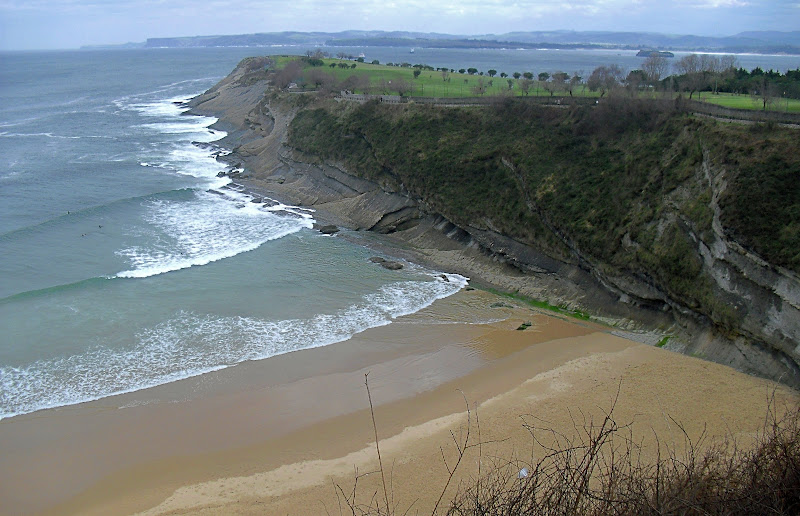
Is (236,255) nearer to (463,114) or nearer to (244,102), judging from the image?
(463,114)

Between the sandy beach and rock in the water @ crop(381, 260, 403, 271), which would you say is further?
rock in the water @ crop(381, 260, 403, 271)

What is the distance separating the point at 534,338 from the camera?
91.0 ft

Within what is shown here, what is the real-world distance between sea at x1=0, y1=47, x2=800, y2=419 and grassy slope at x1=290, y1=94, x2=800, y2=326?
20.5ft

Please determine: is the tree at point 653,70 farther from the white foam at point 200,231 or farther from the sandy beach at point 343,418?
the sandy beach at point 343,418

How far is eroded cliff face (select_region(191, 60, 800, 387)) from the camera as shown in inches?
956

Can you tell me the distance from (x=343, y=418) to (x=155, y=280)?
1621cm

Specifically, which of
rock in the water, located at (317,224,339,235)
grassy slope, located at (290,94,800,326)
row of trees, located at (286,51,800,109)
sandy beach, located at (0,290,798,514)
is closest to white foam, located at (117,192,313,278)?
rock in the water, located at (317,224,339,235)

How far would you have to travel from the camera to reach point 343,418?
71.2ft

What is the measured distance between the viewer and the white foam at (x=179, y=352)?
910 inches

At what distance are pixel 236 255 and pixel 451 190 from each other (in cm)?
1394

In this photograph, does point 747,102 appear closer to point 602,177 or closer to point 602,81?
point 602,81

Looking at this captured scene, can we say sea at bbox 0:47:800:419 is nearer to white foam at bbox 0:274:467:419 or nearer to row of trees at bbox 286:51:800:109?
white foam at bbox 0:274:467:419

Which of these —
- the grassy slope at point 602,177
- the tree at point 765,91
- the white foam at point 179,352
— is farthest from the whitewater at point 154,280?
the tree at point 765,91

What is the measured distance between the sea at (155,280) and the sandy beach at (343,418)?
1.85 meters
